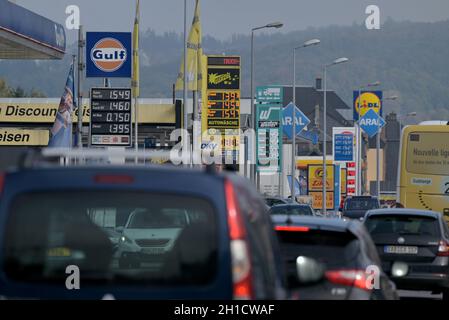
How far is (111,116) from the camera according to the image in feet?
137

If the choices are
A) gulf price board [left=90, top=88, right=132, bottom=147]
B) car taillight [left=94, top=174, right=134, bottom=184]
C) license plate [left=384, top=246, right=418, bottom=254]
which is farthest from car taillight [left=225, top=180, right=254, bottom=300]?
gulf price board [left=90, top=88, right=132, bottom=147]

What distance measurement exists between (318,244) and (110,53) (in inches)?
1162

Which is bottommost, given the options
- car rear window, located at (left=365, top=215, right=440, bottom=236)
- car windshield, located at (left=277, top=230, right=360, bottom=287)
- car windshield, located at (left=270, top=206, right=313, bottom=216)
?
car windshield, located at (left=270, top=206, right=313, bottom=216)

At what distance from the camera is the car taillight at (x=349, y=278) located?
11163mm

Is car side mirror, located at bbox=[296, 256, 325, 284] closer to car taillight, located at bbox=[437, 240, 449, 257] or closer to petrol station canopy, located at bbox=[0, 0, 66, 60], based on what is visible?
car taillight, located at bbox=[437, 240, 449, 257]

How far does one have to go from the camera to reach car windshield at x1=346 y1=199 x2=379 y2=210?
58575 millimetres

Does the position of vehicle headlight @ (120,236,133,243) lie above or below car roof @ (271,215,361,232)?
below

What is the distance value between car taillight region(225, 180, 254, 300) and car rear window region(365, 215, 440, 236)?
42.9 feet

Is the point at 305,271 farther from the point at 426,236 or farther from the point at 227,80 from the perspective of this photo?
the point at 227,80

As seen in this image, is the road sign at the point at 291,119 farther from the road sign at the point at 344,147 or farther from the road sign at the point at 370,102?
the road sign at the point at 370,102

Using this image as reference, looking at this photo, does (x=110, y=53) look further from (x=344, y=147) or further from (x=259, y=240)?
(x=344, y=147)

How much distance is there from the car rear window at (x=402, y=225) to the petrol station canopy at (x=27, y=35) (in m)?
19.9
